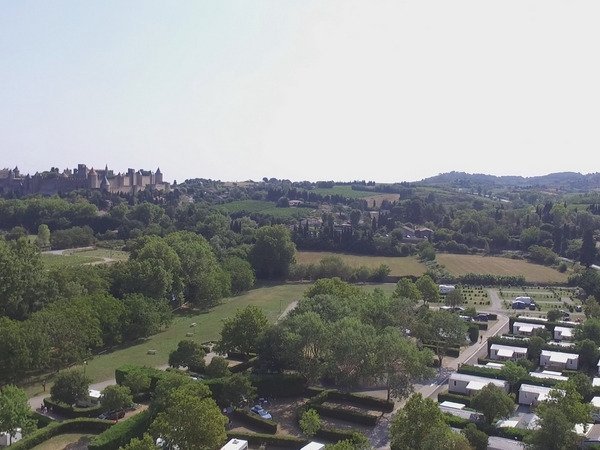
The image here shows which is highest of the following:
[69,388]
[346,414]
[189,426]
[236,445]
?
[189,426]

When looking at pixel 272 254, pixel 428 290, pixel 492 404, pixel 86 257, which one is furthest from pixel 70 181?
pixel 492 404

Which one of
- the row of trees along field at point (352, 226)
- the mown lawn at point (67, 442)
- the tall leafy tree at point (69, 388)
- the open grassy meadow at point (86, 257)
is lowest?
the mown lawn at point (67, 442)

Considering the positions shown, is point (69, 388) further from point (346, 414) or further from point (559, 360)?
point (559, 360)

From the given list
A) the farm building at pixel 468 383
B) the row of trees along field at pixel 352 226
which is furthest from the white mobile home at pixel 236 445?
the row of trees along field at pixel 352 226

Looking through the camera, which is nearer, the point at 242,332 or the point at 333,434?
the point at 333,434

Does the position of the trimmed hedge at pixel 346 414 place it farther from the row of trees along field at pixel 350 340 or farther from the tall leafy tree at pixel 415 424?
the tall leafy tree at pixel 415 424
